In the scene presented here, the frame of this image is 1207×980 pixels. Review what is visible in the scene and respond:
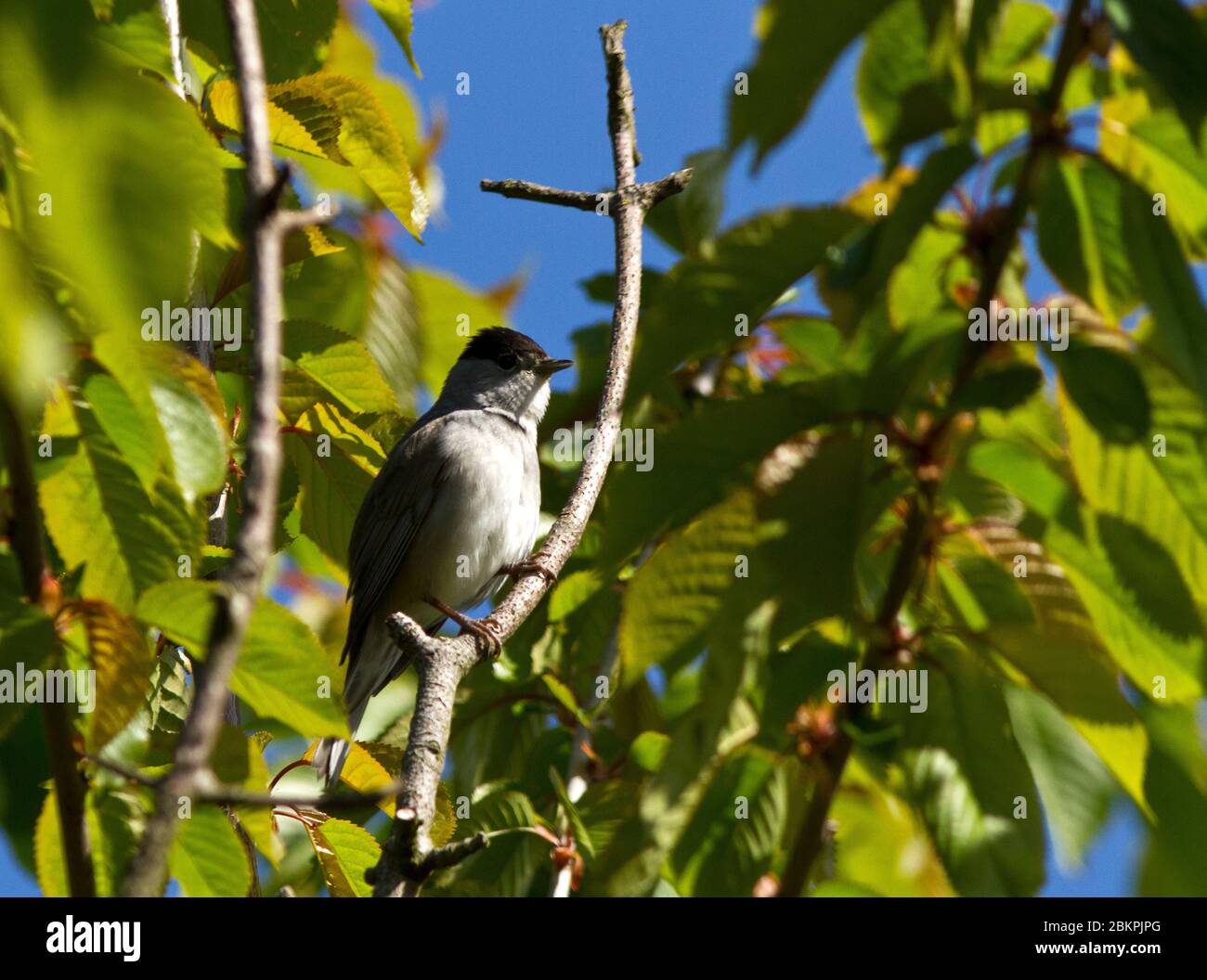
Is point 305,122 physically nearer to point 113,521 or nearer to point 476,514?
point 113,521

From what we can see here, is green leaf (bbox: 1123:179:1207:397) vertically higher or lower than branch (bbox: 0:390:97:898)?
higher

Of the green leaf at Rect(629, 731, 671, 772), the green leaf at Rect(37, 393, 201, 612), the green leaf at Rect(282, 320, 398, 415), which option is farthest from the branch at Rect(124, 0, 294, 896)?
the green leaf at Rect(282, 320, 398, 415)

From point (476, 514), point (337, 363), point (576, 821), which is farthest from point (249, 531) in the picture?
point (476, 514)

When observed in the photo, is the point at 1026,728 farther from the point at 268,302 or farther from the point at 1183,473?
the point at 268,302

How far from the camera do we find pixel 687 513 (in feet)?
5.77

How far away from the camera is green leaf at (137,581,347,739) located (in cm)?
210

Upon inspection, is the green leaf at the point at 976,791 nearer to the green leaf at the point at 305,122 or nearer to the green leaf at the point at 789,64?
the green leaf at the point at 789,64

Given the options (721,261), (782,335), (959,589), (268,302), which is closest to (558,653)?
(782,335)

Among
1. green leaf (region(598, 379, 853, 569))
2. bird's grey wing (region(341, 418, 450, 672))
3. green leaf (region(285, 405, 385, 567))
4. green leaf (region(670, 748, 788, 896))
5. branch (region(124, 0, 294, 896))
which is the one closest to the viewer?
branch (region(124, 0, 294, 896))

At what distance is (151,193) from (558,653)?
3.20m

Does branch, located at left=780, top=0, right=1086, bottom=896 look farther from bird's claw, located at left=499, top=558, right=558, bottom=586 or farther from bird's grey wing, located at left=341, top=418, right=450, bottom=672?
bird's grey wing, located at left=341, top=418, right=450, bottom=672

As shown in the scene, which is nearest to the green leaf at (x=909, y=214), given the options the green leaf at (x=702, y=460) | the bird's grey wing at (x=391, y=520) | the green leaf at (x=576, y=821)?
the green leaf at (x=702, y=460)

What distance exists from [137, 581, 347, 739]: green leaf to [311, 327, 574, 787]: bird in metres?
3.66

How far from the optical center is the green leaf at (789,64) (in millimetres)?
1406
